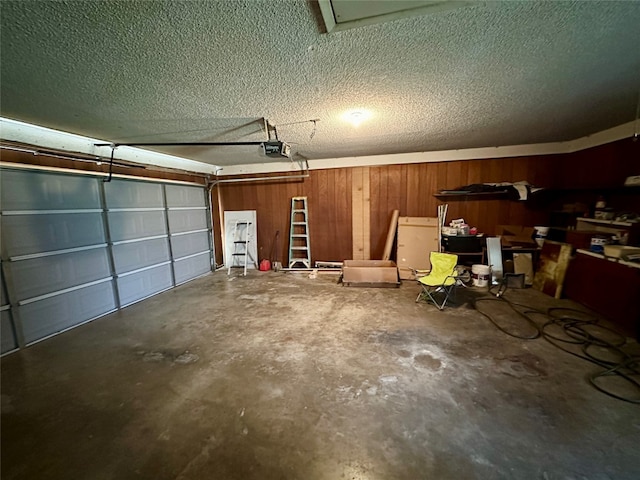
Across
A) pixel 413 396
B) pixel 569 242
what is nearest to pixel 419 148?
pixel 569 242

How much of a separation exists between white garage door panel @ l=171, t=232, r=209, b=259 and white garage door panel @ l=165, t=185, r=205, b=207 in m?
0.59

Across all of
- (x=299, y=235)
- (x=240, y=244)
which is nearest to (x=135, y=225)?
→ (x=240, y=244)

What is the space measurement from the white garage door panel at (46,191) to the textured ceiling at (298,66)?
0.58 metres

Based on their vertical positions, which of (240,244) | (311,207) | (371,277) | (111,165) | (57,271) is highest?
(111,165)

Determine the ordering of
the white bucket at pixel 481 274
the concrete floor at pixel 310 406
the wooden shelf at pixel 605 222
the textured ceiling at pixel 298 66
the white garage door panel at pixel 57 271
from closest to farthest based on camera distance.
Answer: the textured ceiling at pixel 298 66, the concrete floor at pixel 310 406, the white garage door panel at pixel 57 271, the wooden shelf at pixel 605 222, the white bucket at pixel 481 274

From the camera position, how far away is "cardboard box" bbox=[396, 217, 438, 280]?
4.71m

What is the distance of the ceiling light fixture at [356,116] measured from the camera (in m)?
2.56

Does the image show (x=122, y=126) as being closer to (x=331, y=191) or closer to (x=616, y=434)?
(x=331, y=191)

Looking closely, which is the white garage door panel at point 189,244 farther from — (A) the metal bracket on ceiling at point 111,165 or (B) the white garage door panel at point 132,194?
(A) the metal bracket on ceiling at point 111,165

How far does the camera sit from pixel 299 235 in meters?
5.62

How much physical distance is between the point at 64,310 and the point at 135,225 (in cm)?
138

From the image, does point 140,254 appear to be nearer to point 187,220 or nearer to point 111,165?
point 187,220

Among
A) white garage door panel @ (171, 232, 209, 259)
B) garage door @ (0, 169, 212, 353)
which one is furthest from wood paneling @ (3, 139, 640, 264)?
white garage door panel @ (171, 232, 209, 259)

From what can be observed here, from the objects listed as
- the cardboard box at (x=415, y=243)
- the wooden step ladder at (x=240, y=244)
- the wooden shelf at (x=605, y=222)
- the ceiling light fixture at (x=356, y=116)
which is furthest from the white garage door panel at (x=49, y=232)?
the wooden shelf at (x=605, y=222)
